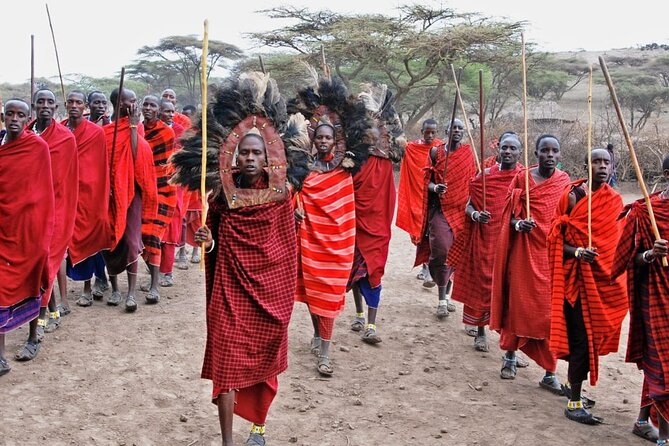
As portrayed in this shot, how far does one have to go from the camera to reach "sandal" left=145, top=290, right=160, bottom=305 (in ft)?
26.1

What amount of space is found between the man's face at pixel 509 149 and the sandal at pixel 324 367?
8.26ft

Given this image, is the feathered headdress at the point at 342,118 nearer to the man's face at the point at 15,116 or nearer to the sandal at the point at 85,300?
the man's face at the point at 15,116

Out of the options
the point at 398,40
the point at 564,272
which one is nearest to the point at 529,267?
the point at 564,272

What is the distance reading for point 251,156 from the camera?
4656 mm

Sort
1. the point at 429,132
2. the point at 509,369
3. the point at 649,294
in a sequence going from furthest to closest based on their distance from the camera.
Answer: the point at 429,132 < the point at 509,369 < the point at 649,294

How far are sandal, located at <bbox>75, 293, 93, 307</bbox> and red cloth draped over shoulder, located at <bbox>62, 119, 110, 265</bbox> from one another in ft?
1.88

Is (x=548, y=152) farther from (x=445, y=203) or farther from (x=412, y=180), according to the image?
(x=412, y=180)

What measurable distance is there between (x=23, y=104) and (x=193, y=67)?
3452 centimetres

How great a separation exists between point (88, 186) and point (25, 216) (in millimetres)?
1551

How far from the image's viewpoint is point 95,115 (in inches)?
316

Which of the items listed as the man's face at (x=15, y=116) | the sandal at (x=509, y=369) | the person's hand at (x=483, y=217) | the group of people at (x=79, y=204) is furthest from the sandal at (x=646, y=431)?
the man's face at (x=15, y=116)

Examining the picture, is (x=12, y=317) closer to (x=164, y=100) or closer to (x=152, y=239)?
(x=152, y=239)

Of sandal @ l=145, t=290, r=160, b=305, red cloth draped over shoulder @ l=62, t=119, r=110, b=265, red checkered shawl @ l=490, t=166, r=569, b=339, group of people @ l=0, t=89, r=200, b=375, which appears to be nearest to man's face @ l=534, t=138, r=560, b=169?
red checkered shawl @ l=490, t=166, r=569, b=339

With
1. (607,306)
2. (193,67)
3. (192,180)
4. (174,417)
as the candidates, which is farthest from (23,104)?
(193,67)
